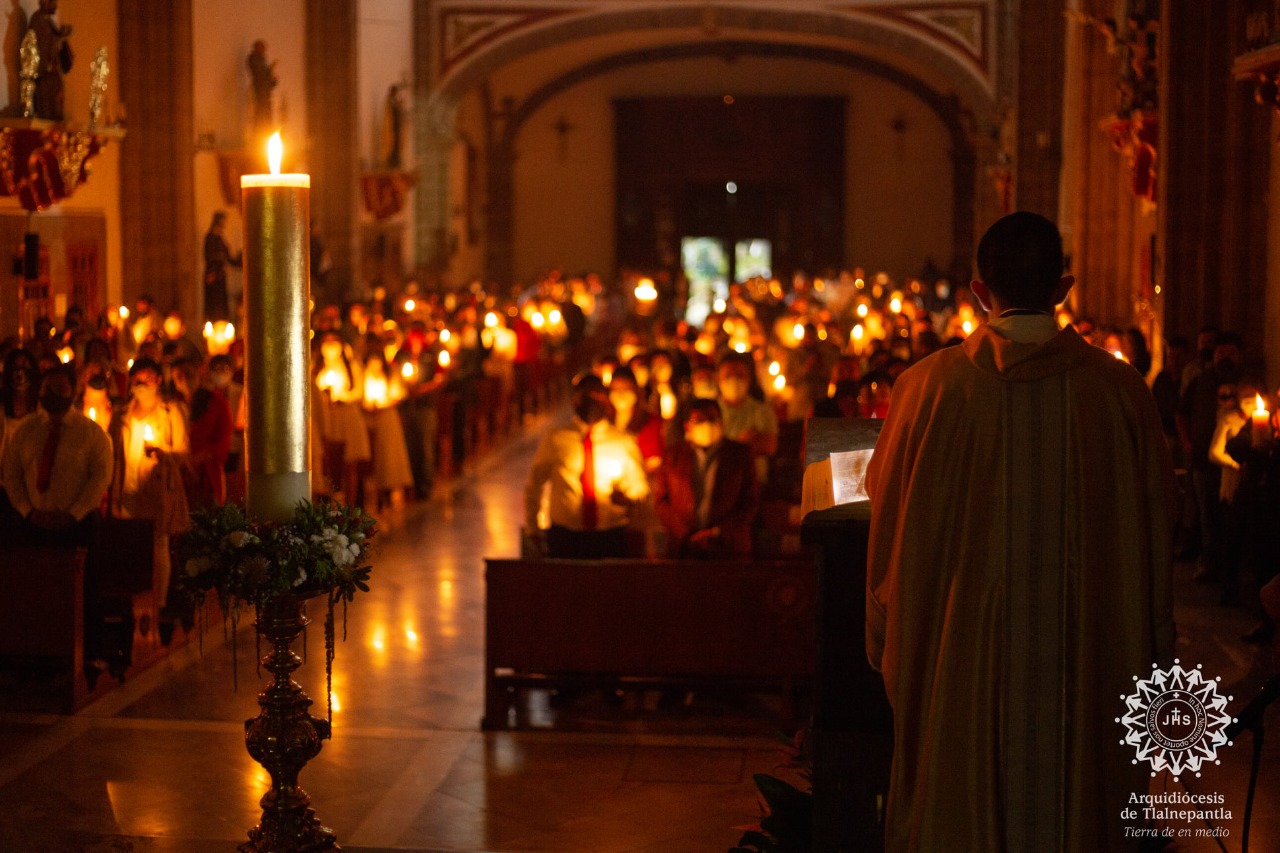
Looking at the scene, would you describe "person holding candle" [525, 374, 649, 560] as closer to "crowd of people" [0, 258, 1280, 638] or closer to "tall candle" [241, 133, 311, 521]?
"crowd of people" [0, 258, 1280, 638]

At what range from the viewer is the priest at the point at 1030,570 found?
390 cm

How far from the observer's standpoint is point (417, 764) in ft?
26.0

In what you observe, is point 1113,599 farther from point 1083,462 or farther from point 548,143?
point 548,143

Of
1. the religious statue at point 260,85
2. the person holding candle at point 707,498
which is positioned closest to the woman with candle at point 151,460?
the person holding candle at point 707,498

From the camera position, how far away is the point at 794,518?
34.9ft

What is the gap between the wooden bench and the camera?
852cm

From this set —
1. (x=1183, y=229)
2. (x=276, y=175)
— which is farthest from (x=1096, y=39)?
(x=276, y=175)

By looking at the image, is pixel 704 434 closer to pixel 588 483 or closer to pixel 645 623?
pixel 588 483

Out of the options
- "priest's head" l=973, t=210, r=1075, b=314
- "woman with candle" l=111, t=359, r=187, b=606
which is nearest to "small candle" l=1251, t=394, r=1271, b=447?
"woman with candle" l=111, t=359, r=187, b=606

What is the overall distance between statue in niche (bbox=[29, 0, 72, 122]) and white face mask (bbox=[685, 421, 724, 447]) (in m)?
7.76

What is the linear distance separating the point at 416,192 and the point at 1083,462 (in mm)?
Result: 27098

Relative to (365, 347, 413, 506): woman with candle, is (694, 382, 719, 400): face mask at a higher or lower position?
higher

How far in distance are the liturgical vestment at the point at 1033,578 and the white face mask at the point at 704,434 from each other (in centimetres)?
561

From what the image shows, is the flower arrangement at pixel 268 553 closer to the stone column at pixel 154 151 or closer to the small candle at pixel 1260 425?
the small candle at pixel 1260 425
